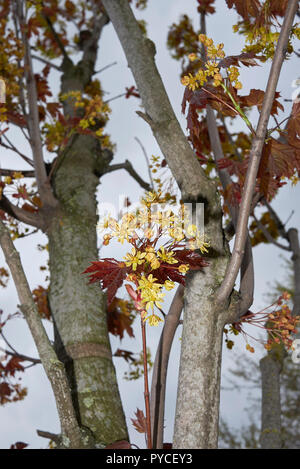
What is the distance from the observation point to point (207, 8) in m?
2.72

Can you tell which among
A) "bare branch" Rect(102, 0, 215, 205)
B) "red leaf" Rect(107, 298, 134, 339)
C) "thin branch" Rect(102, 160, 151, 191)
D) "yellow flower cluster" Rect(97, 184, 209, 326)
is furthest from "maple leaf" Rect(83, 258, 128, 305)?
"thin branch" Rect(102, 160, 151, 191)

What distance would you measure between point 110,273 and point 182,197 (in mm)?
429

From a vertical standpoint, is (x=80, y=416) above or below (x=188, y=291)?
below

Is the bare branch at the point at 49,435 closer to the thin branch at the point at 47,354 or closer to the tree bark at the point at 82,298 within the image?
the tree bark at the point at 82,298

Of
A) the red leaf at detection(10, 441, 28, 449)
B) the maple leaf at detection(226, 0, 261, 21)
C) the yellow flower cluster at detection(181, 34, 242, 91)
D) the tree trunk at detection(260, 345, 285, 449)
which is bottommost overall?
the red leaf at detection(10, 441, 28, 449)

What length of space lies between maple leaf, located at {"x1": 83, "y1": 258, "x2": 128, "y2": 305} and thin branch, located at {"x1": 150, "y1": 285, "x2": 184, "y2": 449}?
342 millimetres

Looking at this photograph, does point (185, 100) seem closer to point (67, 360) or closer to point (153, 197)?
point (153, 197)

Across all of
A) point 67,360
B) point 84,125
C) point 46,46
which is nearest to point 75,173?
point 84,125

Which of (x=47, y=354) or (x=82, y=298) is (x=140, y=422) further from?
(x=82, y=298)

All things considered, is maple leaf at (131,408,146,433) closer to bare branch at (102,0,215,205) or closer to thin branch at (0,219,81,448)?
thin branch at (0,219,81,448)

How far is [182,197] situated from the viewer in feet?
4.87

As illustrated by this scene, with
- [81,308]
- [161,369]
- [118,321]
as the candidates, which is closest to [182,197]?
[161,369]

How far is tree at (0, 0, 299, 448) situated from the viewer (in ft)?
3.97

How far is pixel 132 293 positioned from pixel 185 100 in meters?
0.60
